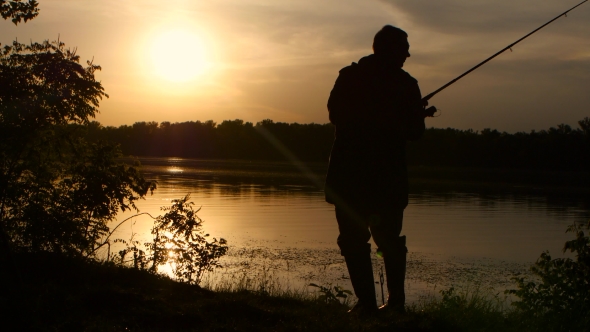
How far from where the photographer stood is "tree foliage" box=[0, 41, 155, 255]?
6379 mm

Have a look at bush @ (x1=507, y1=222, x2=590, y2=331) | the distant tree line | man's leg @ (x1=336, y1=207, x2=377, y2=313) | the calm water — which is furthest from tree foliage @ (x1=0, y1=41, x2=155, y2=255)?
the distant tree line

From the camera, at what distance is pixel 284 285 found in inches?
430

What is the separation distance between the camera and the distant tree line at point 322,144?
274 ft

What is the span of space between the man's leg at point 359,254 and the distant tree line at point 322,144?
54157 mm

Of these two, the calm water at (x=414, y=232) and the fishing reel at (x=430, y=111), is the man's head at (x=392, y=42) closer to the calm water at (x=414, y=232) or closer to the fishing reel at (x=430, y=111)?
the fishing reel at (x=430, y=111)

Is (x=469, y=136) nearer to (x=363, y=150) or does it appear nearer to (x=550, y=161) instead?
(x=550, y=161)

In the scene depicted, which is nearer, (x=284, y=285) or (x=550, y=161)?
(x=284, y=285)

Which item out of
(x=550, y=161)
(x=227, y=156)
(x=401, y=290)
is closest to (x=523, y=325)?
(x=401, y=290)

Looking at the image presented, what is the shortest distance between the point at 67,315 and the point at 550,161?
287ft

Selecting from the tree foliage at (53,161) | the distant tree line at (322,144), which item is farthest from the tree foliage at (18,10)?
the distant tree line at (322,144)

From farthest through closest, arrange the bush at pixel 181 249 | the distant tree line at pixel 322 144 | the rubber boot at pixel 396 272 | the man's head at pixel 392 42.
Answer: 1. the distant tree line at pixel 322 144
2. the bush at pixel 181 249
3. the rubber boot at pixel 396 272
4. the man's head at pixel 392 42

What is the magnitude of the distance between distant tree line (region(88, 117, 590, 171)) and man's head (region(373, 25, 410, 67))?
54.2 m

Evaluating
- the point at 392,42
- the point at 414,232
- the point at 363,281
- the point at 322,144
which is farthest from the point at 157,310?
the point at 322,144

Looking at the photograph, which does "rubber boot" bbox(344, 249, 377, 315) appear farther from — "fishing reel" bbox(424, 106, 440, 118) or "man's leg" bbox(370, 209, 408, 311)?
"fishing reel" bbox(424, 106, 440, 118)
